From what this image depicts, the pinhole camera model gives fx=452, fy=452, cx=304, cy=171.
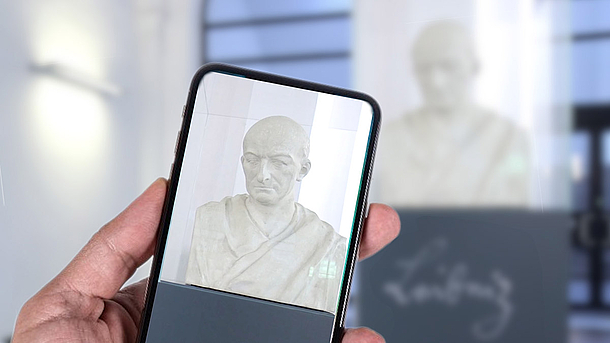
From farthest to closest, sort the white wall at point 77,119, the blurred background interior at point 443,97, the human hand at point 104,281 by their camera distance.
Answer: the blurred background interior at point 443,97, the white wall at point 77,119, the human hand at point 104,281

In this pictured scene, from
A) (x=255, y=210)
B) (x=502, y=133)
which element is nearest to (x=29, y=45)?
(x=255, y=210)

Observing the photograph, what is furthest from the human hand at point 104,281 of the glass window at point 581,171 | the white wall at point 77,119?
the glass window at point 581,171

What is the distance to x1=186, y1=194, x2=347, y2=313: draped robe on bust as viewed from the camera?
21 cm

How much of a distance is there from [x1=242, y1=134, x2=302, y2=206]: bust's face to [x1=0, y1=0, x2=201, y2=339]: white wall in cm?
25

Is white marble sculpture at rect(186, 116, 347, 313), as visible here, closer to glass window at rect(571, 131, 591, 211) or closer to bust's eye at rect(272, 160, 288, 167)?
bust's eye at rect(272, 160, 288, 167)

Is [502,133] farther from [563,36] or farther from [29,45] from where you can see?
[29,45]

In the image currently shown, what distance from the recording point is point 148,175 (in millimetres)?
518

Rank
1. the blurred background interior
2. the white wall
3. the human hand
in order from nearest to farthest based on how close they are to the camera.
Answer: the human hand, the white wall, the blurred background interior

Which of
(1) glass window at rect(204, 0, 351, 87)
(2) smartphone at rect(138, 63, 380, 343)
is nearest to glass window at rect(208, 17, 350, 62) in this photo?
(1) glass window at rect(204, 0, 351, 87)

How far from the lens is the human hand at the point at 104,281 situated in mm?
202

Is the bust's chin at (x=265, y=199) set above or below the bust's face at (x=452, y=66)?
below

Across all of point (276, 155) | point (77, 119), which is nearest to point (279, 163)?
point (276, 155)
